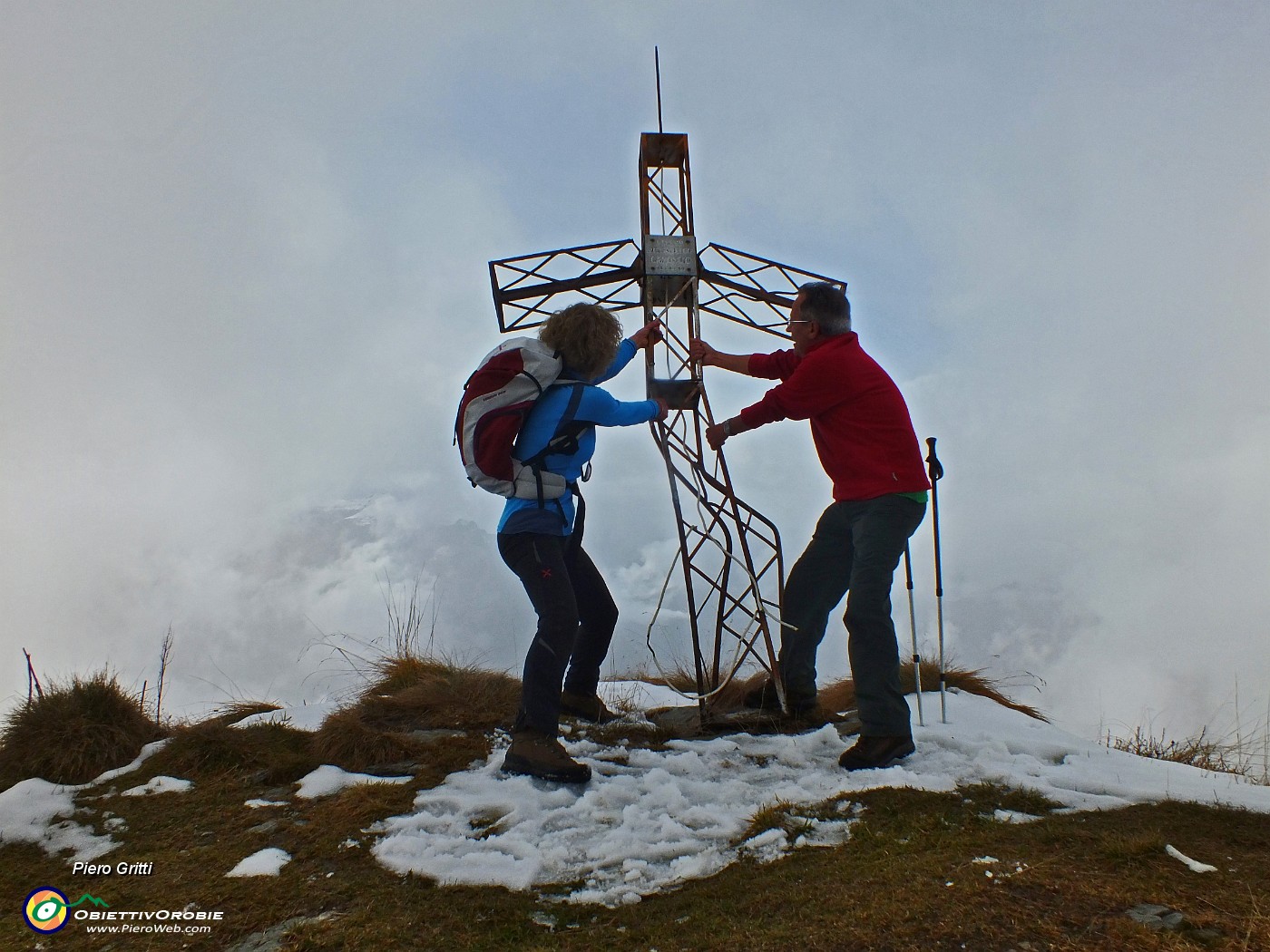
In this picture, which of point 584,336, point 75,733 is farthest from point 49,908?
point 584,336

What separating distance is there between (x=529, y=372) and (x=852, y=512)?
2190 millimetres

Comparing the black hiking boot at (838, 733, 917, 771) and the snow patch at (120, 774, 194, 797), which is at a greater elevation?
the black hiking boot at (838, 733, 917, 771)

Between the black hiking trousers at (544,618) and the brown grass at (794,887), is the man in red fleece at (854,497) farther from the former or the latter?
the black hiking trousers at (544,618)

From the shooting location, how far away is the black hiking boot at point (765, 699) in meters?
5.81

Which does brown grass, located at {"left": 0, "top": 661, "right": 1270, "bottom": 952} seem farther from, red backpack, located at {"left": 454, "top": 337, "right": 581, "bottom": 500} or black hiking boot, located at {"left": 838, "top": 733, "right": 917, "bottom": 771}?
red backpack, located at {"left": 454, "top": 337, "right": 581, "bottom": 500}

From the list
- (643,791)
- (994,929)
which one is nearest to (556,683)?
(643,791)

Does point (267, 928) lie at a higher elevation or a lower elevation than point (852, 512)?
lower

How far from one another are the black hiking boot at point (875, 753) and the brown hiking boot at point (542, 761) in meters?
1.49

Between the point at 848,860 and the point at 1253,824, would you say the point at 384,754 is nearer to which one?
the point at 848,860

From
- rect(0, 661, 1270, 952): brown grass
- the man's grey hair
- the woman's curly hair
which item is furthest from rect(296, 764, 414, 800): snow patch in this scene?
the man's grey hair

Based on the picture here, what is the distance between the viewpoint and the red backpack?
443 cm

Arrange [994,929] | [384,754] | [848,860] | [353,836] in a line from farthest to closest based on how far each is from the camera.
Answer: [384,754]
[353,836]
[848,860]
[994,929]

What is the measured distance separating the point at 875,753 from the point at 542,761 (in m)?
1.87

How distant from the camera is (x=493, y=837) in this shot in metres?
3.73
